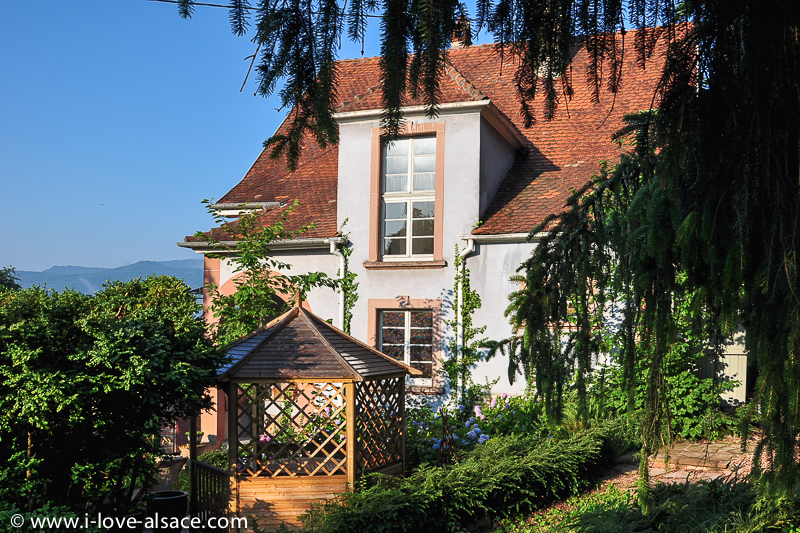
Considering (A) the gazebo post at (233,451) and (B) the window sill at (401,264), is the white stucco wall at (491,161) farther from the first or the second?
(A) the gazebo post at (233,451)

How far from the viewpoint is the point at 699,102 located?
3.04m

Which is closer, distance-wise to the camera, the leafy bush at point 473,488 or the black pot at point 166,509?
the leafy bush at point 473,488

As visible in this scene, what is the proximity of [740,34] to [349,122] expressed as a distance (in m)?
11.2

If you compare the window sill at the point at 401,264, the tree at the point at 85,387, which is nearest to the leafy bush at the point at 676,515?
the tree at the point at 85,387

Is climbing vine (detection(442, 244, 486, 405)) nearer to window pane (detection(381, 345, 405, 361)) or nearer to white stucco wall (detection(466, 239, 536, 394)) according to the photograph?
white stucco wall (detection(466, 239, 536, 394))

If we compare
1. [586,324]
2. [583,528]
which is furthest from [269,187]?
[586,324]

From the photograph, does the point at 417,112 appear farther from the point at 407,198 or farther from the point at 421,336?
the point at 421,336

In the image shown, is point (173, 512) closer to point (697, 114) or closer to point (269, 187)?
point (697, 114)

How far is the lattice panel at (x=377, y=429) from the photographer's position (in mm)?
7922

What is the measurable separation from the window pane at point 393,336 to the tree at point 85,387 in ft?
21.6

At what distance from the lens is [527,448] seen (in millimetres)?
9188

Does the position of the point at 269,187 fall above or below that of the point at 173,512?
above

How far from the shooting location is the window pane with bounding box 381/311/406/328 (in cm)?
1324

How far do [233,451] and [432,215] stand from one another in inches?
272
